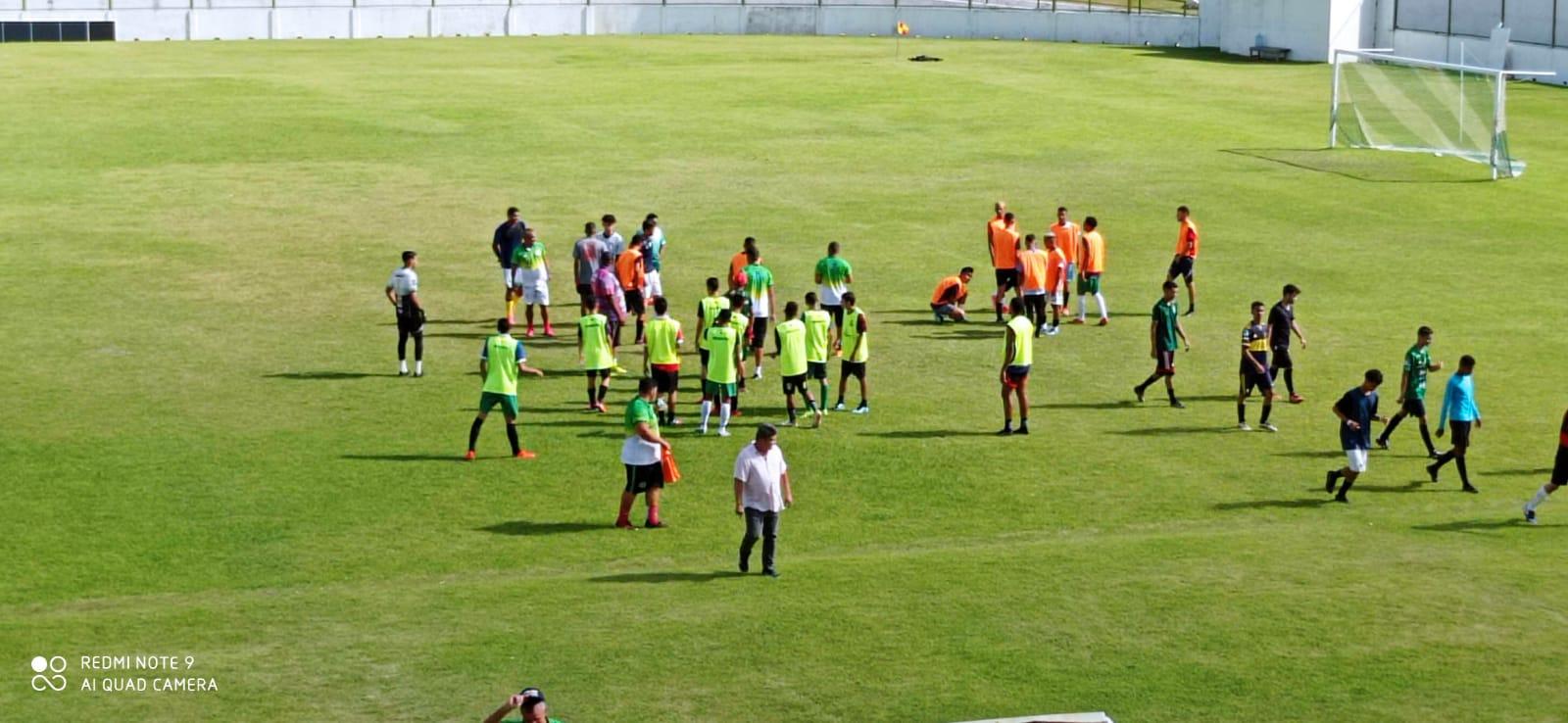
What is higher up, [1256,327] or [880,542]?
[1256,327]

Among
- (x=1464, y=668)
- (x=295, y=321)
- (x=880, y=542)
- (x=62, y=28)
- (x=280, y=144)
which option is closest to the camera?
(x=1464, y=668)

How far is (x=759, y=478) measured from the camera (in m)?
18.5

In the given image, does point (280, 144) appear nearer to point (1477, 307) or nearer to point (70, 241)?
point (70, 241)

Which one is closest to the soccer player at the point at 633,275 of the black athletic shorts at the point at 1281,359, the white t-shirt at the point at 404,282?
the white t-shirt at the point at 404,282

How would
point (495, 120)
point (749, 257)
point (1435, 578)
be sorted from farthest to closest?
point (495, 120), point (749, 257), point (1435, 578)

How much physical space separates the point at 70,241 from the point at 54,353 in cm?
942

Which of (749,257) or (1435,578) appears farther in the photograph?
(749,257)

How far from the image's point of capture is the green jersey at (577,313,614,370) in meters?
25.2

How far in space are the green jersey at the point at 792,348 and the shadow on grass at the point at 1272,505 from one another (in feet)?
18.9

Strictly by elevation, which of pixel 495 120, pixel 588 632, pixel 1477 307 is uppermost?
pixel 495 120

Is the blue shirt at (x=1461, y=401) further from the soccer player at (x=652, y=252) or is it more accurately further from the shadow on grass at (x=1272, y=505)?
the soccer player at (x=652, y=252)

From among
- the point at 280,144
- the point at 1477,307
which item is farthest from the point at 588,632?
the point at 280,144

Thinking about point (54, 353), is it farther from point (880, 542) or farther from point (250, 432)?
point (880, 542)

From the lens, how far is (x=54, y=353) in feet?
94.7
